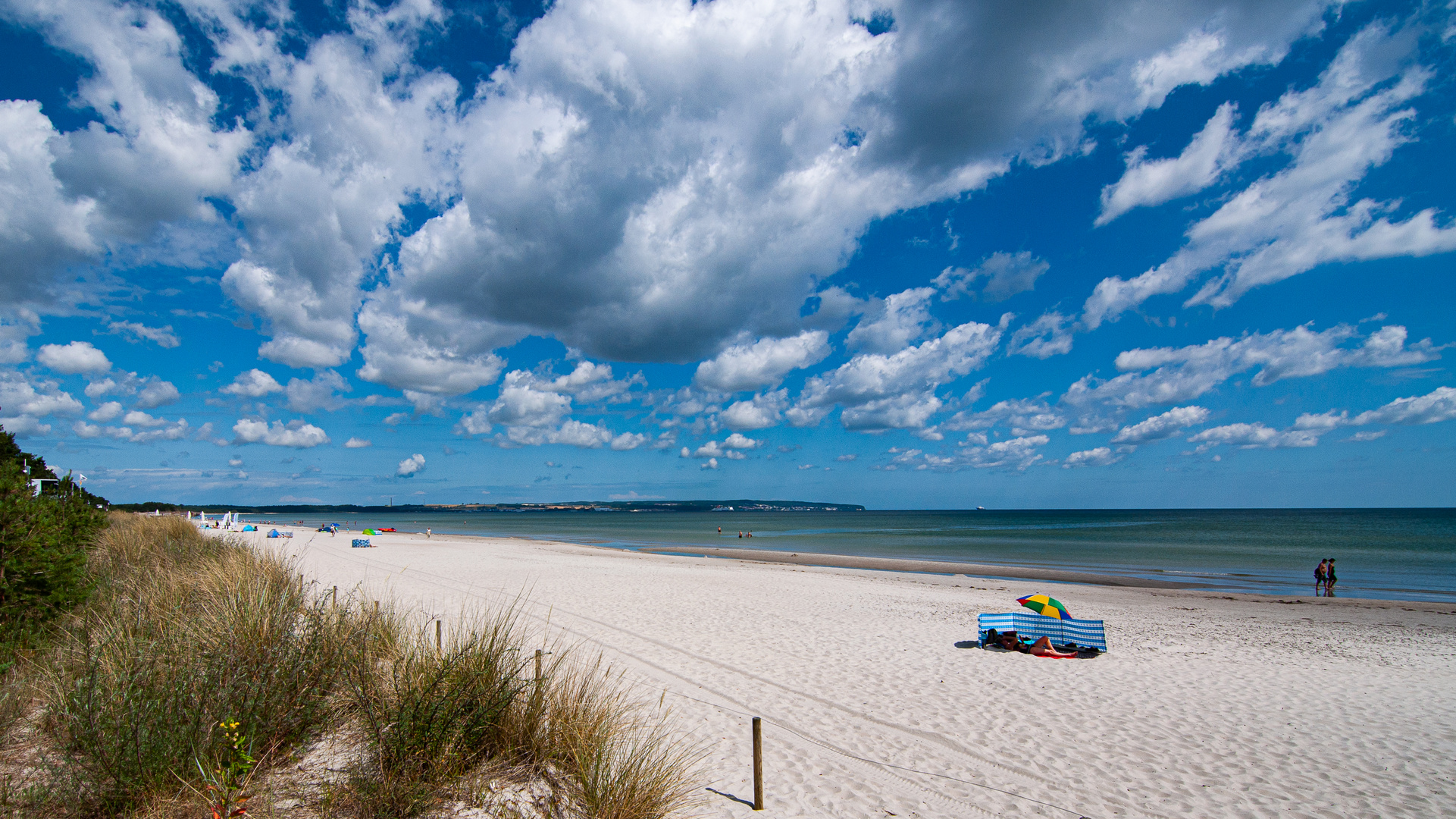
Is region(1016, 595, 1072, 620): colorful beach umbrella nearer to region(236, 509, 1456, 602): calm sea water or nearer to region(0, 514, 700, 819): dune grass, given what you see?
region(0, 514, 700, 819): dune grass

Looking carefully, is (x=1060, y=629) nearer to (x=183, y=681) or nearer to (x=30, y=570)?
(x=183, y=681)

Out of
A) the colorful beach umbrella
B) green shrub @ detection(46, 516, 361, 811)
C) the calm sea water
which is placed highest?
green shrub @ detection(46, 516, 361, 811)

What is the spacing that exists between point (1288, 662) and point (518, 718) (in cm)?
1257

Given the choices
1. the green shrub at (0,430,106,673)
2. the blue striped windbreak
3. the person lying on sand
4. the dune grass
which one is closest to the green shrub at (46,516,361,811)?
the dune grass

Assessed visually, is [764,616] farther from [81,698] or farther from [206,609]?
[81,698]

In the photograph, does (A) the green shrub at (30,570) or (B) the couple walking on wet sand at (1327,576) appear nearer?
(A) the green shrub at (30,570)

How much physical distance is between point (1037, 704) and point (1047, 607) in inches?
132

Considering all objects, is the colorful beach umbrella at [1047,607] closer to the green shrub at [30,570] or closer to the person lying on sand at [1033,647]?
the person lying on sand at [1033,647]

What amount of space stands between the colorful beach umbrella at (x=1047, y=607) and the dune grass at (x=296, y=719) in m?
7.39

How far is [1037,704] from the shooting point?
8.02 metres

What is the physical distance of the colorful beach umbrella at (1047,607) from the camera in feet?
35.5

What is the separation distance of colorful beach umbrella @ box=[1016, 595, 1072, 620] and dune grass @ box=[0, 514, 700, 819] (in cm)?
739

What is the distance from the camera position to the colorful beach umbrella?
10820 mm

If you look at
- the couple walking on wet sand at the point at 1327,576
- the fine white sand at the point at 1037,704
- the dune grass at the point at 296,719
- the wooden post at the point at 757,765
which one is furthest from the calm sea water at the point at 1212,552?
the dune grass at the point at 296,719
